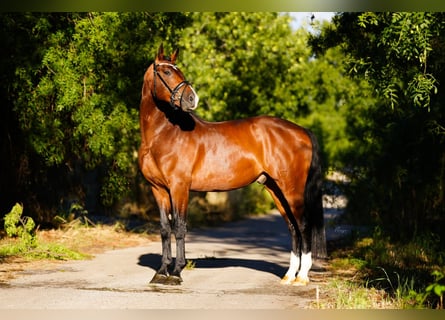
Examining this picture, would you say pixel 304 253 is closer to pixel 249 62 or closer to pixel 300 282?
pixel 300 282

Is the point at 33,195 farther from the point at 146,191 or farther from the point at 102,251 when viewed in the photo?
the point at 146,191

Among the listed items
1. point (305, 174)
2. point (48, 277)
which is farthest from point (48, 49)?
point (305, 174)

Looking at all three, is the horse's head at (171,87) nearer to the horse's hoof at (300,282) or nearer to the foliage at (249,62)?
the horse's hoof at (300,282)

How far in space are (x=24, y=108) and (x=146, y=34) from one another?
258 cm

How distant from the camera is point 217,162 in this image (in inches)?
368

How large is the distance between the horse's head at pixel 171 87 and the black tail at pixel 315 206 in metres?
1.81

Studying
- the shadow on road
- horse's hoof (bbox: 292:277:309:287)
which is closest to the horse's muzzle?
horse's hoof (bbox: 292:277:309:287)

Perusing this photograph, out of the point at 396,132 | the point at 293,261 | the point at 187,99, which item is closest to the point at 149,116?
the point at 187,99

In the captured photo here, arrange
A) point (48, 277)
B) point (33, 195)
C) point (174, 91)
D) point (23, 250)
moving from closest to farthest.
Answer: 1. point (174, 91)
2. point (48, 277)
3. point (23, 250)
4. point (33, 195)

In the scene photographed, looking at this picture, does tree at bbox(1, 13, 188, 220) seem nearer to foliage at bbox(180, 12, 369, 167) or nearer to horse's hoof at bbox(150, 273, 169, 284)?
horse's hoof at bbox(150, 273, 169, 284)

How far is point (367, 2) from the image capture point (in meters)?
7.28

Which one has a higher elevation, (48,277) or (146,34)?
(146,34)

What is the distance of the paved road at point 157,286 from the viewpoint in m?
A: 7.64

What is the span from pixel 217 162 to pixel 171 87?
113 centimetres
